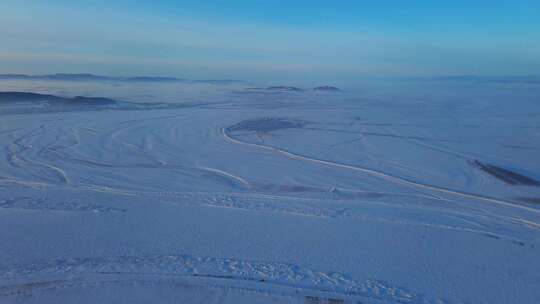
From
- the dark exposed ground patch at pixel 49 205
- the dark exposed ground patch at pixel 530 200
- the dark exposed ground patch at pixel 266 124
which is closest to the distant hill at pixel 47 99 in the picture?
the dark exposed ground patch at pixel 266 124

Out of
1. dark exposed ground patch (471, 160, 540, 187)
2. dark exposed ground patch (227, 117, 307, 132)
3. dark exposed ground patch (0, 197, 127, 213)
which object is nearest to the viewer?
dark exposed ground patch (0, 197, 127, 213)

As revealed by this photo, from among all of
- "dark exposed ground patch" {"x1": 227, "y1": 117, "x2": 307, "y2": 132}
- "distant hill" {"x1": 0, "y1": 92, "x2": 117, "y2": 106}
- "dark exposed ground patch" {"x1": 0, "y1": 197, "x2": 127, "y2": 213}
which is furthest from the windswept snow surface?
"distant hill" {"x1": 0, "y1": 92, "x2": 117, "y2": 106}

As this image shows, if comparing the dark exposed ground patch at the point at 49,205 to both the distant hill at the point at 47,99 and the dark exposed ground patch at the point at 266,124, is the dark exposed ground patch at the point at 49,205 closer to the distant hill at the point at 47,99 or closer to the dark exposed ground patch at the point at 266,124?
the dark exposed ground patch at the point at 266,124

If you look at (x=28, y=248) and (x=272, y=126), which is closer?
(x=28, y=248)

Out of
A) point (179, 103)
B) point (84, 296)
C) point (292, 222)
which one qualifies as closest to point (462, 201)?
point (292, 222)

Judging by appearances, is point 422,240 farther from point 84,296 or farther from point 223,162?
point 223,162

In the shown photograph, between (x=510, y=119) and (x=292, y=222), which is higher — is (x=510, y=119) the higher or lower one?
the higher one

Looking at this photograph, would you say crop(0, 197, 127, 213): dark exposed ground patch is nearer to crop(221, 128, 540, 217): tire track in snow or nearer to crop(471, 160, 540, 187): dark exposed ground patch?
crop(221, 128, 540, 217): tire track in snow
